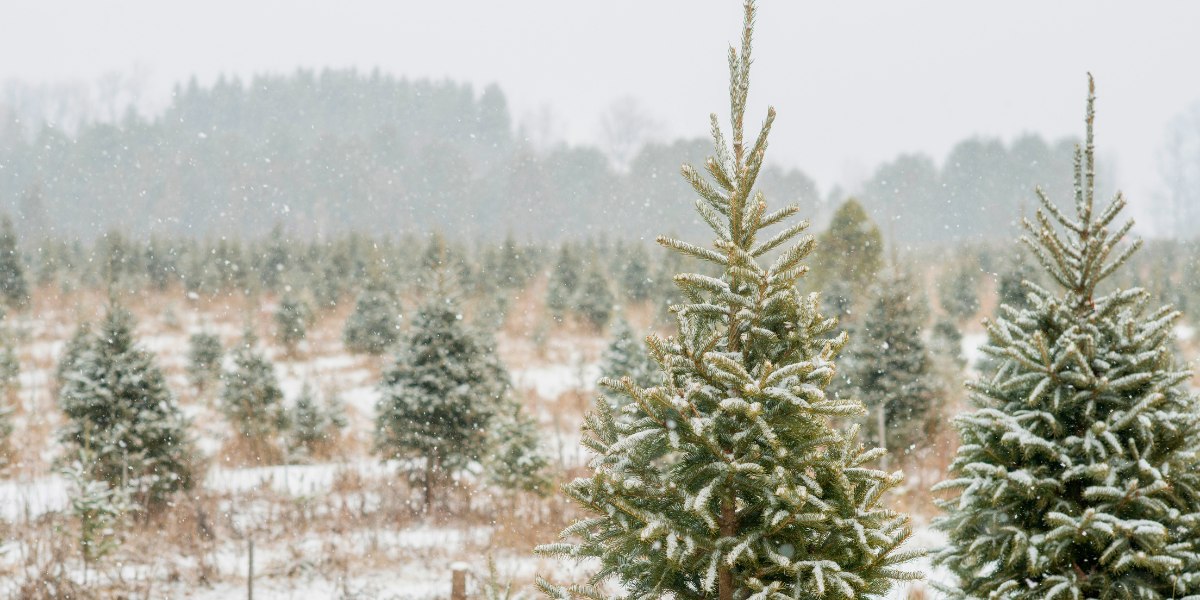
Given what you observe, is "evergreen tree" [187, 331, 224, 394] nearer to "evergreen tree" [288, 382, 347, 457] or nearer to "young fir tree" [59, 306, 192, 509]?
"evergreen tree" [288, 382, 347, 457]

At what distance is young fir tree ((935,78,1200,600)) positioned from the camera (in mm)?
3027

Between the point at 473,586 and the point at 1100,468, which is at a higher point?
the point at 1100,468

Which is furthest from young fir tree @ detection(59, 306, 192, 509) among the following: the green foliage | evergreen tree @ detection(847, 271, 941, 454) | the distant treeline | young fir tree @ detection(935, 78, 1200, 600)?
the distant treeline

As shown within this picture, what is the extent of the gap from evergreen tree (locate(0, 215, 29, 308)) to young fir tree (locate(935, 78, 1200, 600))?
2906 centimetres

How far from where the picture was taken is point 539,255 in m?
37.1

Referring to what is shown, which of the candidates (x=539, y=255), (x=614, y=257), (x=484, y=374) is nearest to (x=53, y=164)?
(x=539, y=255)

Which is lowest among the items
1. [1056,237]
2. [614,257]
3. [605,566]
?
[605,566]

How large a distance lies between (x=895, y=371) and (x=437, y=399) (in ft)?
21.5

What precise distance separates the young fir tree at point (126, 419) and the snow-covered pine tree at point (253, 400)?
424 cm

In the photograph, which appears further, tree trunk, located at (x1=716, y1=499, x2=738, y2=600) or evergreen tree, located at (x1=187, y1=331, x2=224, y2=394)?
evergreen tree, located at (x1=187, y1=331, x2=224, y2=394)

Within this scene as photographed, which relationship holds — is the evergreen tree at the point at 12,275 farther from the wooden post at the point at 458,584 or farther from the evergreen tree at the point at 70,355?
the wooden post at the point at 458,584

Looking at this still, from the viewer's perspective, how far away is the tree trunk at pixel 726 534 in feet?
9.36

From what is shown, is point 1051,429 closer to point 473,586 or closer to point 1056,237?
point 1056,237

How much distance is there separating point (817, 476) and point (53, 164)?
78514 mm
